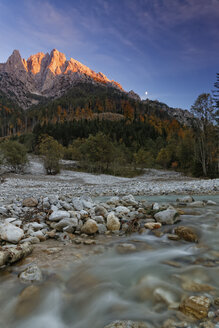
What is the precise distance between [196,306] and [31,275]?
7.77 ft

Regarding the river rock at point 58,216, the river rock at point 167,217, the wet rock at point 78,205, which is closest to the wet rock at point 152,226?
the river rock at point 167,217

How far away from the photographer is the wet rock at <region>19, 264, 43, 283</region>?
294 centimetres

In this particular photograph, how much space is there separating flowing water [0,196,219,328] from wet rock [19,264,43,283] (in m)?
0.10

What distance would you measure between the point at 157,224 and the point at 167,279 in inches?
102

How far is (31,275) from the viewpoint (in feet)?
9.79

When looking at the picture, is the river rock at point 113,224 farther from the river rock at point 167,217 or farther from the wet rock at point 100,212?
the river rock at point 167,217

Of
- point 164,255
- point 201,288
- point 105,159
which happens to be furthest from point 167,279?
point 105,159

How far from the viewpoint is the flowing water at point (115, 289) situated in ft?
7.58

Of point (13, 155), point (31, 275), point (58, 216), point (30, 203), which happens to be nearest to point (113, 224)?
point (58, 216)

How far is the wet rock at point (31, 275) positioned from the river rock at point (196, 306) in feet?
6.89

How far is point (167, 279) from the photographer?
10.1 ft

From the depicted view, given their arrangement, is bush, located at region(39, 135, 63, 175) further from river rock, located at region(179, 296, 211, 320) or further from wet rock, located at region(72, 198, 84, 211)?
river rock, located at region(179, 296, 211, 320)

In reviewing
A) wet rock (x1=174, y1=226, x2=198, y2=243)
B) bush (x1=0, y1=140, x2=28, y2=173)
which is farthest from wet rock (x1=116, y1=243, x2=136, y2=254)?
bush (x1=0, y1=140, x2=28, y2=173)

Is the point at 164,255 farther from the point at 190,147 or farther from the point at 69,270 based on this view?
the point at 190,147
